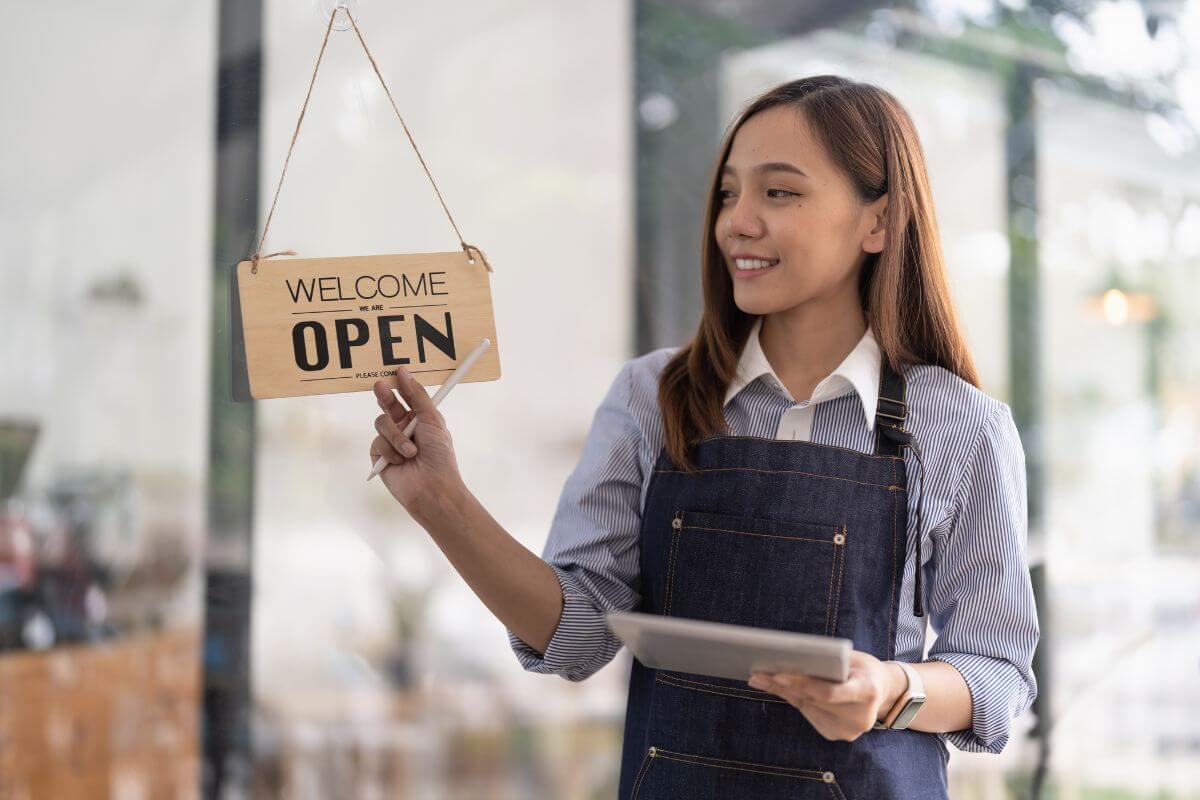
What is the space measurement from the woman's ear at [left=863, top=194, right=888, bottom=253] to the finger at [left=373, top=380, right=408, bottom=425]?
54 centimetres

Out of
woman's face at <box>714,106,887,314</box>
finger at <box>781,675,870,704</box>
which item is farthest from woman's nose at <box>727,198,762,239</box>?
finger at <box>781,675,870,704</box>

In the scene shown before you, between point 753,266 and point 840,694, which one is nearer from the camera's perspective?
A: point 840,694

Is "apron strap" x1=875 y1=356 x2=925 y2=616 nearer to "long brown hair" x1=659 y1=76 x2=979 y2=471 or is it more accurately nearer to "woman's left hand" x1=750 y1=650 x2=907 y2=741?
"long brown hair" x1=659 y1=76 x2=979 y2=471

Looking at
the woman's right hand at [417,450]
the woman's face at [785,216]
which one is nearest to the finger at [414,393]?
the woman's right hand at [417,450]

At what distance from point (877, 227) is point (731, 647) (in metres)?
0.57

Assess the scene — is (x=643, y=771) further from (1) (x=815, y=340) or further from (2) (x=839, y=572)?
(1) (x=815, y=340)

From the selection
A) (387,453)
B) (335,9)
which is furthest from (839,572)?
(335,9)

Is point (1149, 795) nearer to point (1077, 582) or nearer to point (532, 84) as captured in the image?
point (1077, 582)

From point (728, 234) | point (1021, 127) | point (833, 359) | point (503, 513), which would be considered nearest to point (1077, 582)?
point (1021, 127)

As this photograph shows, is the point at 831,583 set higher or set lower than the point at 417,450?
lower

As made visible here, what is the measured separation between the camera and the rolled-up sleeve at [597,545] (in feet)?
4.05

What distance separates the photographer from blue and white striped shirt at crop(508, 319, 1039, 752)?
1.20 metres

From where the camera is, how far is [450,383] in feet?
3.81

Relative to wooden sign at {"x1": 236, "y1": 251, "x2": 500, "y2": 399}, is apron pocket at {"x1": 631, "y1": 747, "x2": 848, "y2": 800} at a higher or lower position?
lower
